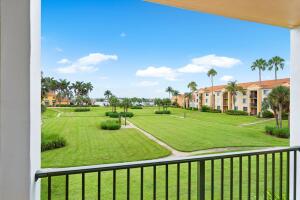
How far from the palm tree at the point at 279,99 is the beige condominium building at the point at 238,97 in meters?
0.06

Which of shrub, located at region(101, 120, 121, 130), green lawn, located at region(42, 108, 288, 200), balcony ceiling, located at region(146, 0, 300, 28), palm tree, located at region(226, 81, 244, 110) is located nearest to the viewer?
balcony ceiling, located at region(146, 0, 300, 28)

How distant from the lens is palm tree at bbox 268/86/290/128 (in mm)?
2734

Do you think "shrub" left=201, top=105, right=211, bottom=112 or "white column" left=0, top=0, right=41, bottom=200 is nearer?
"white column" left=0, top=0, right=41, bottom=200

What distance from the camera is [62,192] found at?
1904 mm

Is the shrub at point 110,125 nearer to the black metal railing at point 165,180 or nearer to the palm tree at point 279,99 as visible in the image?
the black metal railing at point 165,180

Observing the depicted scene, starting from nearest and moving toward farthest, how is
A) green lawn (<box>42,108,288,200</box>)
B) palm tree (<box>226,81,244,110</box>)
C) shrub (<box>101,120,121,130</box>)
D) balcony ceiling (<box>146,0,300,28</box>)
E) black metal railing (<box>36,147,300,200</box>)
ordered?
black metal railing (<box>36,147,300,200</box>)
balcony ceiling (<box>146,0,300,28</box>)
green lawn (<box>42,108,288,200</box>)
shrub (<box>101,120,121,130</box>)
palm tree (<box>226,81,244,110</box>)

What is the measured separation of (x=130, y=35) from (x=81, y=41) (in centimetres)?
50

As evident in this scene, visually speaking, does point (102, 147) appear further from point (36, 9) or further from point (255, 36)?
point (255, 36)

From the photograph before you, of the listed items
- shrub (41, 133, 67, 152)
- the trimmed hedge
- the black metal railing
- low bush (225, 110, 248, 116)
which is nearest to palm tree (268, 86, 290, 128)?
the trimmed hedge

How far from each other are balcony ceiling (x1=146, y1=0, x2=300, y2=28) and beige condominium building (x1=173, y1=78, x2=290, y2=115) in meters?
0.74

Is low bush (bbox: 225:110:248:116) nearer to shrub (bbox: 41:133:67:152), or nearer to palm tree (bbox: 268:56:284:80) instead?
palm tree (bbox: 268:56:284:80)

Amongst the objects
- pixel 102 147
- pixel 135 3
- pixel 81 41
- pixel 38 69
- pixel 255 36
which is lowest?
pixel 102 147

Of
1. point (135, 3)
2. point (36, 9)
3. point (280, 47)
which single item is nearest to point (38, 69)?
point (36, 9)

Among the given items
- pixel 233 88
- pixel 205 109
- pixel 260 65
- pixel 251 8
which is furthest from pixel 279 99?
pixel 251 8
